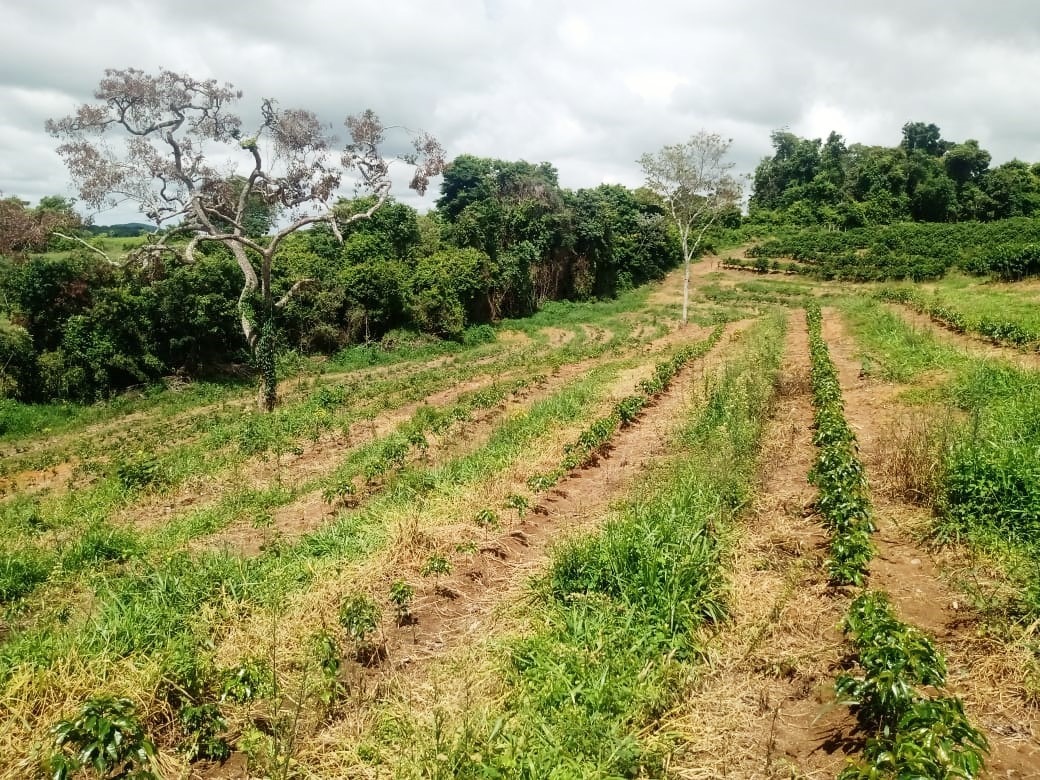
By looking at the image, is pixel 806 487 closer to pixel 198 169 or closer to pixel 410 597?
pixel 410 597

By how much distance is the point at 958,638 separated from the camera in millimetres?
4902

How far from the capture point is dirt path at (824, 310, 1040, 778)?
3.91 metres

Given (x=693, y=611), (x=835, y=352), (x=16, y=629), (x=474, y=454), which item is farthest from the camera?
(x=835, y=352)

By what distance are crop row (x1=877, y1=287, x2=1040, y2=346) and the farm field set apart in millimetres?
3763

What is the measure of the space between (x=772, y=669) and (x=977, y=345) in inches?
598

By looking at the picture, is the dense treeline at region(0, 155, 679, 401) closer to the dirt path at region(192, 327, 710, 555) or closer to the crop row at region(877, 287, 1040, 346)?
the dirt path at region(192, 327, 710, 555)

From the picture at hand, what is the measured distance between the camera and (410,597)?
5902 mm

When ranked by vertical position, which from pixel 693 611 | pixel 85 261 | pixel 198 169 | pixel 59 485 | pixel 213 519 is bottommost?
pixel 59 485

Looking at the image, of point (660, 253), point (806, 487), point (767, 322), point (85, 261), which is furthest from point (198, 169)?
point (660, 253)

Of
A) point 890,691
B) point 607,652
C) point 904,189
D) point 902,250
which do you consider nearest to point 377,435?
point 607,652

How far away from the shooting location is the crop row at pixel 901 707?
3178 millimetres

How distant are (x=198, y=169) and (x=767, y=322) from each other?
22828mm

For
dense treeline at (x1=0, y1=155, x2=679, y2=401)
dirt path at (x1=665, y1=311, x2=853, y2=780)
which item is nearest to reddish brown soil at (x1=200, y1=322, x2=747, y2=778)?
dirt path at (x1=665, y1=311, x2=853, y2=780)

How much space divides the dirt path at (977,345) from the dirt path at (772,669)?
8.53 meters
